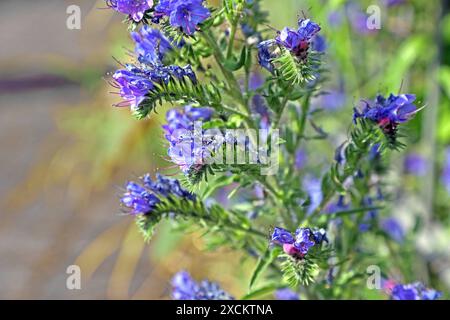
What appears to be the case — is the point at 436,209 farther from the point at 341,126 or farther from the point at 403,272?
the point at 403,272

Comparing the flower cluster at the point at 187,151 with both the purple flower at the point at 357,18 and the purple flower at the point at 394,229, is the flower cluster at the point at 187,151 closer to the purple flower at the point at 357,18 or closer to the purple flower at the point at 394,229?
the purple flower at the point at 394,229

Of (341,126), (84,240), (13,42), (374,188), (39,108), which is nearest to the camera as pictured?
(374,188)

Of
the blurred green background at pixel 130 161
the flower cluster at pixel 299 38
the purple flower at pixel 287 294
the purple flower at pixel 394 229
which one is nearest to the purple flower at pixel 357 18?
the blurred green background at pixel 130 161

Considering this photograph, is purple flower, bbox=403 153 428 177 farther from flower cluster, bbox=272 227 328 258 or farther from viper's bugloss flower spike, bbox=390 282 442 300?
flower cluster, bbox=272 227 328 258

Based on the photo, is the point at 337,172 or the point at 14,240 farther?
the point at 14,240

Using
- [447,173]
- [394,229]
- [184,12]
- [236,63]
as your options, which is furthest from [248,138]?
[447,173]

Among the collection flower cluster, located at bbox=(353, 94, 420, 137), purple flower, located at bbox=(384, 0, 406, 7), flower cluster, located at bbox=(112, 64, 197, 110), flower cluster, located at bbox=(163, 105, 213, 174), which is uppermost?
purple flower, located at bbox=(384, 0, 406, 7)

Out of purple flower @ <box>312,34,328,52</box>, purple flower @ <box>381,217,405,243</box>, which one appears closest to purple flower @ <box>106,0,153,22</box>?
purple flower @ <box>312,34,328,52</box>
